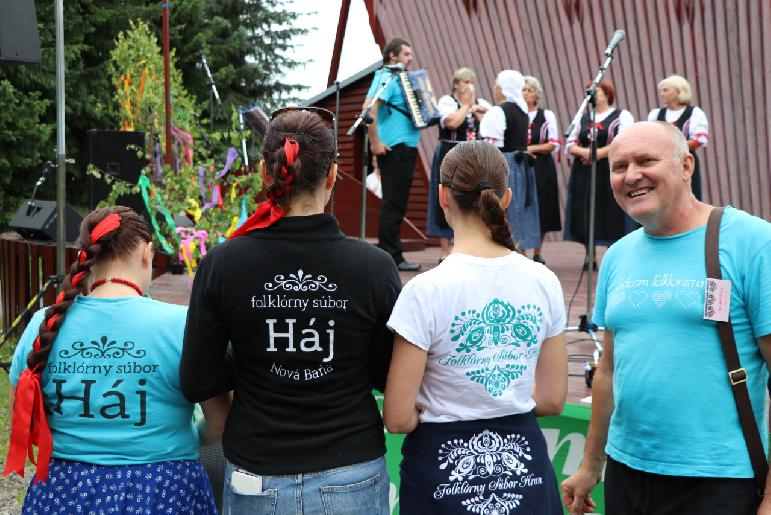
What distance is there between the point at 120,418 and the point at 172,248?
508 centimetres

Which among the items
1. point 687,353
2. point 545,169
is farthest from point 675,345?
point 545,169

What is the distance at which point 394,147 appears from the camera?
730 cm

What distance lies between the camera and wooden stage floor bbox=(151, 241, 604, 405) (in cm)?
433

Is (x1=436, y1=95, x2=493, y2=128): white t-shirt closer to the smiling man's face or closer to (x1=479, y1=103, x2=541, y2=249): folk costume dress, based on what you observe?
(x1=479, y1=103, x2=541, y2=249): folk costume dress

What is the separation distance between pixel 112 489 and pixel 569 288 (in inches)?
206

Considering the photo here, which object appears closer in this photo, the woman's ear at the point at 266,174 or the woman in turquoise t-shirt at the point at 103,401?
the woman's ear at the point at 266,174

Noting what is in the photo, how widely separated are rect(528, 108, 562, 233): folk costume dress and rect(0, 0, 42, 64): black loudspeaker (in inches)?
163

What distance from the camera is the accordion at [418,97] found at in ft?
23.2

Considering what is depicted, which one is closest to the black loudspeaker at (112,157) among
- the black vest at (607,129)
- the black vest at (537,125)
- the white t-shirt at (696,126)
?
the black vest at (537,125)

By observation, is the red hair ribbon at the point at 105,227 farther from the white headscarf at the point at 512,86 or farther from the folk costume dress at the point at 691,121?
the folk costume dress at the point at 691,121

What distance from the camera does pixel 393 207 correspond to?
24.1 feet

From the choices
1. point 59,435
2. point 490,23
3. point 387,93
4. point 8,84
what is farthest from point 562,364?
point 8,84

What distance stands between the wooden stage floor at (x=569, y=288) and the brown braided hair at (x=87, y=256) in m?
2.23

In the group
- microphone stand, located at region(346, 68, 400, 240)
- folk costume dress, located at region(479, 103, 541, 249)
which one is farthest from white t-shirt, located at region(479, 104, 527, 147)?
microphone stand, located at region(346, 68, 400, 240)
